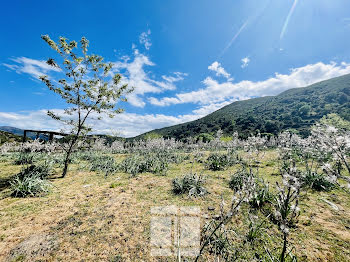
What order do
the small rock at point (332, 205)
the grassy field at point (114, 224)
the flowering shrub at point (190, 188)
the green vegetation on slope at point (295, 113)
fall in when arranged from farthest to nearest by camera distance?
1. the green vegetation on slope at point (295, 113)
2. the flowering shrub at point (190, 188)
3. the small rock at point (332, 205)
4. the grassy field at point (114, 224)

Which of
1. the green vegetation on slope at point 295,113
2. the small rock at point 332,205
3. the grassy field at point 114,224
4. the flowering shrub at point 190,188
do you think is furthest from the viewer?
the green vegetation on slope at point 295,113

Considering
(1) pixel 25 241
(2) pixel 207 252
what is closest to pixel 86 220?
(1) pixel 25 241

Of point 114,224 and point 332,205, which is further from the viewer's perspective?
point 332,205

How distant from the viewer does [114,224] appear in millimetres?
3723

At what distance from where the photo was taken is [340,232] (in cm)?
341

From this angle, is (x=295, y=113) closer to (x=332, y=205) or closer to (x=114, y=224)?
(x=332, y=205)

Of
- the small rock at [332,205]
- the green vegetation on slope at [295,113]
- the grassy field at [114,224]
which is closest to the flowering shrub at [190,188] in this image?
the grassy field at [114,224]

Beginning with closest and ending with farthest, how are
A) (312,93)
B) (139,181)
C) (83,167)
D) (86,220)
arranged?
1. (86,220)
2. (139,181)
3. (83,167)
4. (312,93)

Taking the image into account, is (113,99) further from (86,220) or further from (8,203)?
(86,220)

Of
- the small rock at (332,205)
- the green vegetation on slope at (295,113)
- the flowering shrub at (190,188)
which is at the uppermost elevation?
the green vegetation on slope at (295,113)

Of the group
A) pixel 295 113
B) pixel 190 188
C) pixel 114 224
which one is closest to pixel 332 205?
pixel 190 188

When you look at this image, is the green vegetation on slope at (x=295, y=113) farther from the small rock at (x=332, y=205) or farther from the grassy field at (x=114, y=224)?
the grassy field at (x=114, y=224)

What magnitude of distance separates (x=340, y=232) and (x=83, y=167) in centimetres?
1257

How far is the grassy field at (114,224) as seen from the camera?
2.85 meters
